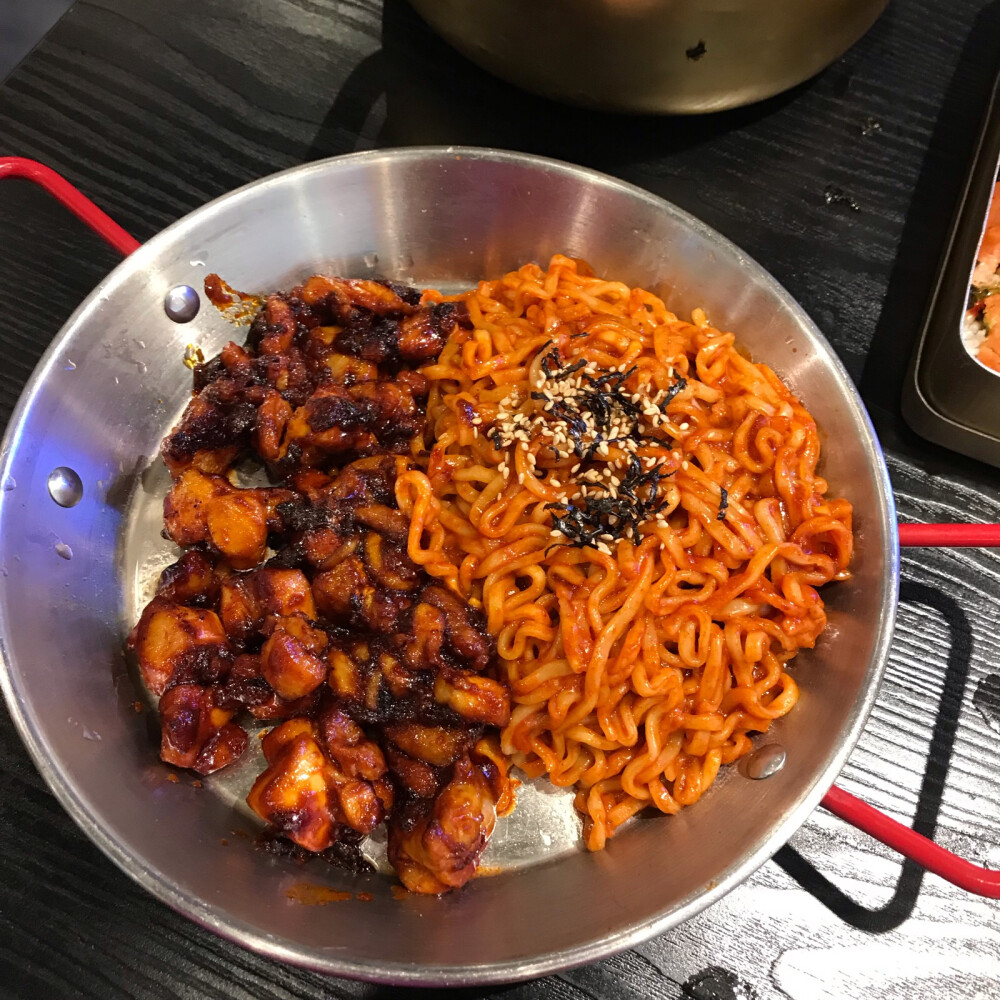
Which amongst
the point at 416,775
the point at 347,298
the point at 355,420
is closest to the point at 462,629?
the point at 416,775

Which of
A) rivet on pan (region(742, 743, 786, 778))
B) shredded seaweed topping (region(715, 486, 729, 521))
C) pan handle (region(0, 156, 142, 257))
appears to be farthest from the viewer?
pan handle (region(0, 156, 142, 257))

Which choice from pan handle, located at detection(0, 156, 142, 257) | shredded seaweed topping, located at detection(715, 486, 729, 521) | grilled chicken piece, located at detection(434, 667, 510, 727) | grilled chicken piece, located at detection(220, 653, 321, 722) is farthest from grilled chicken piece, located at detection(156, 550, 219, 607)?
shredded seaweed topping, located at detection(715, 486, 729, 521)

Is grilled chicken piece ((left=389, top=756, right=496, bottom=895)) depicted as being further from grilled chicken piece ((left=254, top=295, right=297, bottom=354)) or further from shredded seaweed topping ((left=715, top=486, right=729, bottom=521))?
grilled chicken piece ((left=254, top=295, right=297, bottom=354))

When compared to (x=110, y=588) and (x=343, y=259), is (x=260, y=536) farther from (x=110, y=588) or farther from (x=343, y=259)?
(x=343, y=259)

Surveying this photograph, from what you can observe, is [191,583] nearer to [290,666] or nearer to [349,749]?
[290,666]

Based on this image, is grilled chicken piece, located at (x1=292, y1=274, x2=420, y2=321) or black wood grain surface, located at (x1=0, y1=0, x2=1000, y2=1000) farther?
grilled chicken piece, located at (x1=292, y1=274, x2=420, y2=321)

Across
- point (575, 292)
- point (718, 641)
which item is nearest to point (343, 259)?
point (575, 292)
